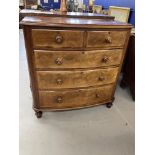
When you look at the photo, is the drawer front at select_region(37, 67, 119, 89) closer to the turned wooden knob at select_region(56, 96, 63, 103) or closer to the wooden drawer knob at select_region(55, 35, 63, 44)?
the turned wooden knob at select_region(56, 96, 63, 103)

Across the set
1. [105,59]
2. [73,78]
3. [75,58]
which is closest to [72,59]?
[75,58]

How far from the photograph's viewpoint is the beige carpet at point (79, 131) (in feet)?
4.50

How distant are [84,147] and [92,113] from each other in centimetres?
46

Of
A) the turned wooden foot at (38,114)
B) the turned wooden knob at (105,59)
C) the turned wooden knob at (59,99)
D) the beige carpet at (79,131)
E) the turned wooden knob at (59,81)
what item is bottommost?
the beige carpet at (79,131)

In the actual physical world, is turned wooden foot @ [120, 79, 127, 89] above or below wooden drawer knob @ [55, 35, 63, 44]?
below

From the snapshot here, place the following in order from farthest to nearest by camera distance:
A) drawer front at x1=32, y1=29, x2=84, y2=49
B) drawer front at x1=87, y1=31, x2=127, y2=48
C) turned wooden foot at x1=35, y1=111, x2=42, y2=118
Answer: turned wooden foot at x1=35, y1=111, x2=42, y2=118
drawer front at x1=87, y1=31, x2=127, y2=48
drawer front at x1=32, y1=29, x2=84, y2=49

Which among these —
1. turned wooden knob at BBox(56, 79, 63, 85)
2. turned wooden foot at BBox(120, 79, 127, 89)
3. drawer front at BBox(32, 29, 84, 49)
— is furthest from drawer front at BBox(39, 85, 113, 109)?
turned wooden foot at BBox(120, 79, 127, 89)

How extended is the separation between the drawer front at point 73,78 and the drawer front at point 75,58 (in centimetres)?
7

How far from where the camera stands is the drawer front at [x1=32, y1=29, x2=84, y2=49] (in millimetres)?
1255

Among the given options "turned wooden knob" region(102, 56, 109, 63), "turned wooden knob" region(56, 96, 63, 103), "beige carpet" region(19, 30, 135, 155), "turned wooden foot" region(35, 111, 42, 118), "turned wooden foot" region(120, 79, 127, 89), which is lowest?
"beige carpet" region(19, 30, 135, 155)

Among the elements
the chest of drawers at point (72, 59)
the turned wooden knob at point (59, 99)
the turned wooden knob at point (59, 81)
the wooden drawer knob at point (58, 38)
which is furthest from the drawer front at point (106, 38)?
the turned wooden knob at point (59, 99)

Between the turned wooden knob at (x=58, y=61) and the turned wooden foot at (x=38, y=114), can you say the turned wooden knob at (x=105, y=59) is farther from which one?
the turned wooden foot at (x=38, y=114)
